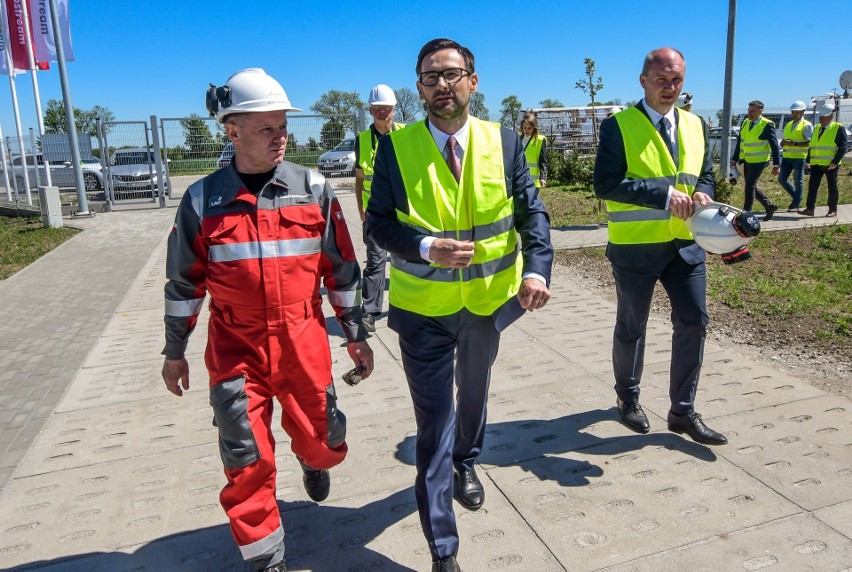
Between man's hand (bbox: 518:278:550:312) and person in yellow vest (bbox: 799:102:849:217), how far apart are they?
1131 centimetres

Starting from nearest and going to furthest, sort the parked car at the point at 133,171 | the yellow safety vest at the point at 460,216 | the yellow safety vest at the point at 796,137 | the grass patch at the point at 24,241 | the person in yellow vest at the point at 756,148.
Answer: the yellow safety vest at the point at 460,216 < the grass patch at the point at 24,241 < the person in yellow vest at the point at 756,148 < the yellow safety vest at the point at 796,137 < the parked car at the point at 133,171

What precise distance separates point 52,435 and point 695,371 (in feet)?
13.2

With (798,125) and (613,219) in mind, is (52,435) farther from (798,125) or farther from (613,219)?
(798,125)

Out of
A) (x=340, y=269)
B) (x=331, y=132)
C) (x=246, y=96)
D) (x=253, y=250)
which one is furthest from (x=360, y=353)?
(x=331, y=132)

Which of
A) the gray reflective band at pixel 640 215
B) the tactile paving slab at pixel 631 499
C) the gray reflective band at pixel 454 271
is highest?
the gray reflective band at pixel 640 215

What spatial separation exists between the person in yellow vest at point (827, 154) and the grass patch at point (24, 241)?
44.3 ft

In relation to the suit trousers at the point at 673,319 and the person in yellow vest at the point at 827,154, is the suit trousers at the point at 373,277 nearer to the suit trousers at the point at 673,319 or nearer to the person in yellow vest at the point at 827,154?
the suit trousers at the point at 673,319

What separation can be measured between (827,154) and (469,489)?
11523 millimetres

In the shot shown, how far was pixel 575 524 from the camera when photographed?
317 centimetres

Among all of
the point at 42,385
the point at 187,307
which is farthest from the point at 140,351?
the point at 187,307

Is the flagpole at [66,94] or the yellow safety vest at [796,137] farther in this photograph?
the flagpole at [66,94]

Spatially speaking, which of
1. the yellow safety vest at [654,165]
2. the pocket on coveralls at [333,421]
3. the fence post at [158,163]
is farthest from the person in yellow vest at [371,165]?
the fence post at [158,163]

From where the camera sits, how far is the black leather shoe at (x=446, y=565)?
106 inches

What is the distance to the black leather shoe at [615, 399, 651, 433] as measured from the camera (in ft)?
13.4
